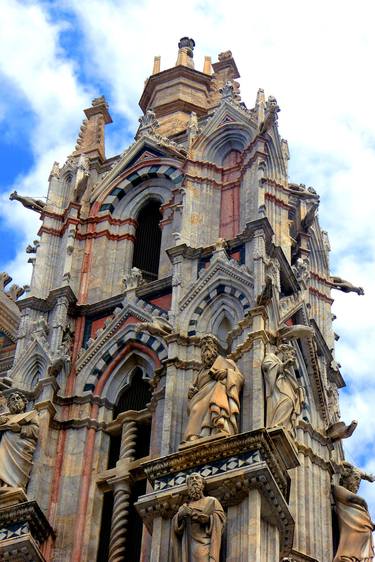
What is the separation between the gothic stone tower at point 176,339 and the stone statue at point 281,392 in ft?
0.08

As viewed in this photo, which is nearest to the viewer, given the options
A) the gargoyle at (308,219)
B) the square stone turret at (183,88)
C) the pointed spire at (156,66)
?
the gargoyle at (308,219)

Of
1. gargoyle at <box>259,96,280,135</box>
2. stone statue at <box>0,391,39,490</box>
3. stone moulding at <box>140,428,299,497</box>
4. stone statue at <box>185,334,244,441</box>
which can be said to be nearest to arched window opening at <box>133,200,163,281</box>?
gargoyle at <box>259,96,280,135</box>

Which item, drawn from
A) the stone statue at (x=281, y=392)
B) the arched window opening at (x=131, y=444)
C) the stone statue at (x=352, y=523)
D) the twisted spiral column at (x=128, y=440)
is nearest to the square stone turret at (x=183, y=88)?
the arched window opening at (x=131, y=444)

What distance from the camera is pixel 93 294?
84.3ft

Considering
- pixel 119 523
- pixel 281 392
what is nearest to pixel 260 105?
pixel 281 392

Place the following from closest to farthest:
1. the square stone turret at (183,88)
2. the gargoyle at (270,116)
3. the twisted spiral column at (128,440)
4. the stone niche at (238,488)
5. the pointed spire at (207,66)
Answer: the stone niche at (238,488) < the twisted spiral column at (128,440) < the gargoyle at (270,116) < the square stone turret at (183,88) < the pointed spire at (207,66)

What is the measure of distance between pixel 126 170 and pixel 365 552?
8.99 metres

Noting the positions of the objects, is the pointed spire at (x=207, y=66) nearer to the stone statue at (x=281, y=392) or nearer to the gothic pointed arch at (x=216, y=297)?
the gothic pointed arch at (x=216, y=297)

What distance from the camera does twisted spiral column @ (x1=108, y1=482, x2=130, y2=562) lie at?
21297 millimetres

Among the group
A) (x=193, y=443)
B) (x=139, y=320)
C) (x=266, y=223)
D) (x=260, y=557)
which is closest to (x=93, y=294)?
(x=139, y=320)

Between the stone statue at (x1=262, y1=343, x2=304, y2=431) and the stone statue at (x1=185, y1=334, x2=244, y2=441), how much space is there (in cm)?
39

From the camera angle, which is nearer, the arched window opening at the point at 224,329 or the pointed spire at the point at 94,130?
the arched window opening at the point at 224,329

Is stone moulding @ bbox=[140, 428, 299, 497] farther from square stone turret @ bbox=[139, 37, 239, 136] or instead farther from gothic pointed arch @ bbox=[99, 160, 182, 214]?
square stone turret @ bbox=[139, 37, 239, 136]

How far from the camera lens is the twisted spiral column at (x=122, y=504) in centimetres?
2134
